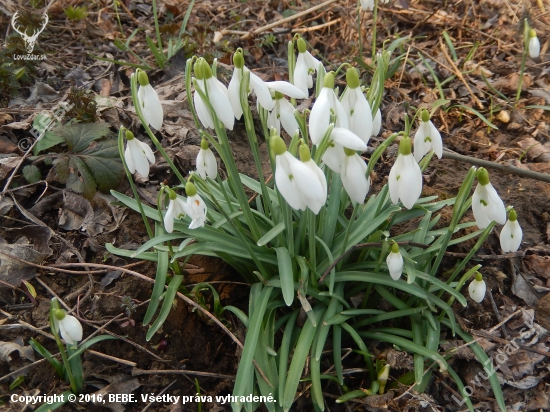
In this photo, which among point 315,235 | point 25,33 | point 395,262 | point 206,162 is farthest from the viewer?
point 25,33

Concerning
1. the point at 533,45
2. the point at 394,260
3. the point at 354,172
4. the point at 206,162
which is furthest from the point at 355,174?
the point at 533,45

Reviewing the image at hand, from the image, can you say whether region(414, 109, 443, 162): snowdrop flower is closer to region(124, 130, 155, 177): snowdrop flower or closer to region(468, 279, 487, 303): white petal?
region(468, 279, 487, 303): white petal

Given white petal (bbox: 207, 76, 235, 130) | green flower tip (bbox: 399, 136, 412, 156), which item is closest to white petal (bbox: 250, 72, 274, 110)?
white petal (bbox: 207, 76, 235, 130)

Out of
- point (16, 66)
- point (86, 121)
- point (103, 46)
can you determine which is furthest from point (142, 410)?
point (103, 46)

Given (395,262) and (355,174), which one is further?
(395,262)

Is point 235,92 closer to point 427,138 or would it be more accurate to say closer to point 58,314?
point 427,138

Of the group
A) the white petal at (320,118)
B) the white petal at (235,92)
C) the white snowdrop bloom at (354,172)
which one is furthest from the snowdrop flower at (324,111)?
the white petal at (235,92)
